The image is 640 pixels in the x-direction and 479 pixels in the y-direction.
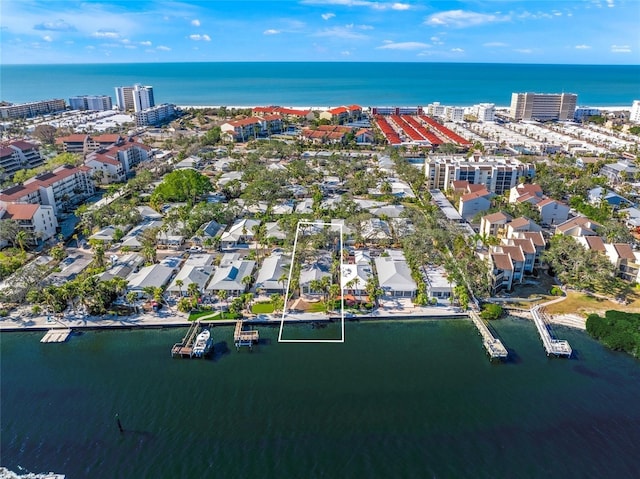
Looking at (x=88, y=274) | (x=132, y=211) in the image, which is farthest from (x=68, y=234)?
(x=88, y=274)

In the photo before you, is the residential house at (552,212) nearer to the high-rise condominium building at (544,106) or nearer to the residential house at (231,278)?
the residential house at (231,278)

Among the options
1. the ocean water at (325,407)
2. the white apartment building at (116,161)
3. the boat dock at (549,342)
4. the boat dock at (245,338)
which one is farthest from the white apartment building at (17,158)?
the boat dock at (549,342)

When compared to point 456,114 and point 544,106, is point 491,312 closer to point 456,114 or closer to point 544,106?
point 456,114

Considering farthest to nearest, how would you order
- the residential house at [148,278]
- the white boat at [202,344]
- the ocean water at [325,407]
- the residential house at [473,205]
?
the residential house at [473,205]
the residential house at [148,278]
the white boat at [202,344]
the ocean water at [325,407]

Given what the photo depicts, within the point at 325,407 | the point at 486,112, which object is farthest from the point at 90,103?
the point at 325,407

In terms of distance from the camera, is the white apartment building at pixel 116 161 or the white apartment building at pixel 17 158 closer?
the white apartment building at pixel 116 161

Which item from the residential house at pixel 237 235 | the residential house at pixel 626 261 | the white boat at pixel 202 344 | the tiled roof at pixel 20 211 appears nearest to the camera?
the white boat at pixel 202 344

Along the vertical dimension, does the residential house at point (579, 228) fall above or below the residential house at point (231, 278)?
above
